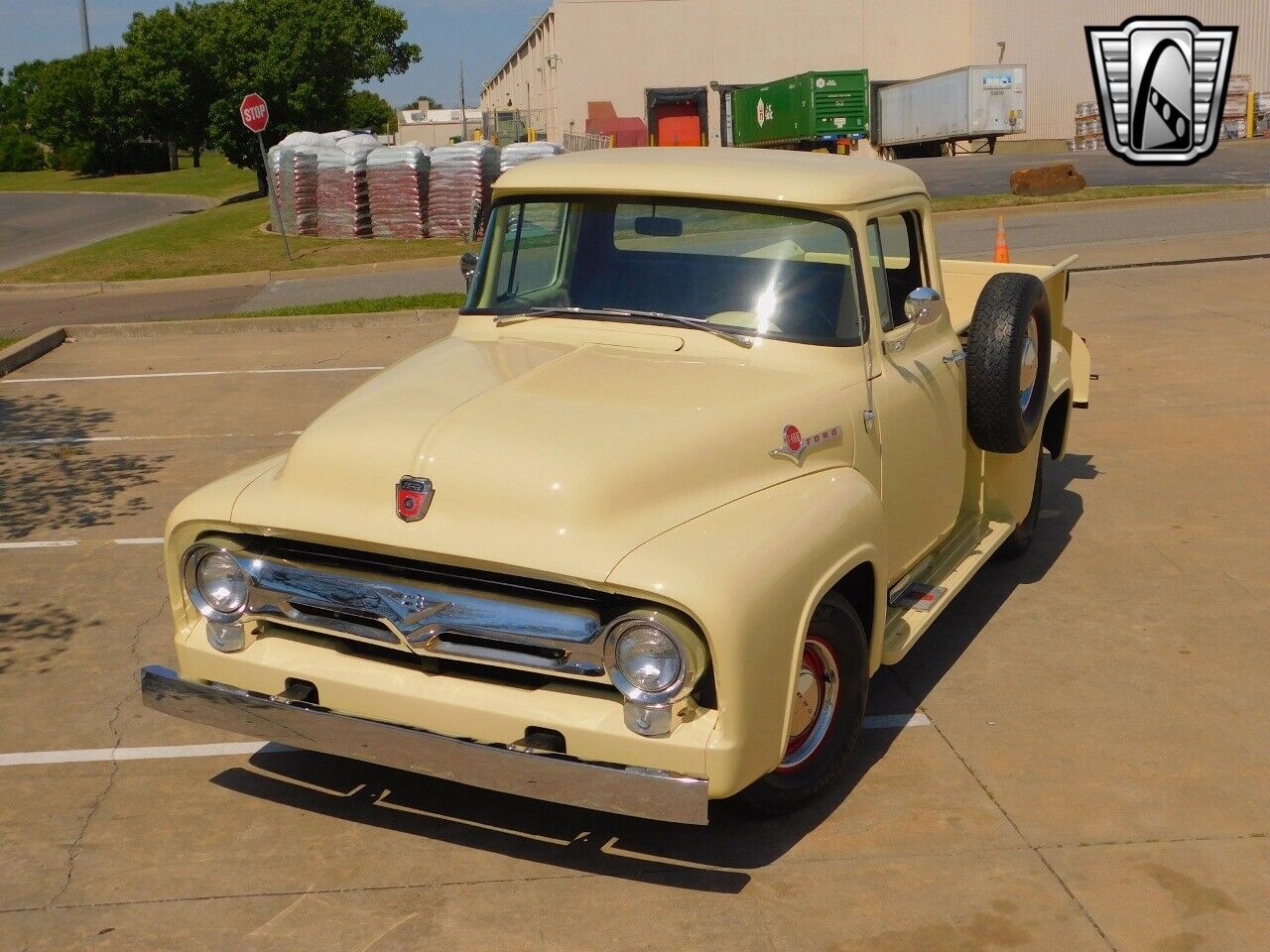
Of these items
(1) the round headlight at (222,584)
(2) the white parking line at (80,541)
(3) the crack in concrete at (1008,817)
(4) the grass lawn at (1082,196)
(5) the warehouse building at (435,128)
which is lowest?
(3) the crack in concrete at (1008,817)

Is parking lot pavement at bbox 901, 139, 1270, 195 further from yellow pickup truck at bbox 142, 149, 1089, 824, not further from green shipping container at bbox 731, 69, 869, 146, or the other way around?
yellow pickup truck at bbox 142, 149, 1089, 824

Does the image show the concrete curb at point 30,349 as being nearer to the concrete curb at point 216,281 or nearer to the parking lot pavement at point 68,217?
the concrete curb at point 216,281

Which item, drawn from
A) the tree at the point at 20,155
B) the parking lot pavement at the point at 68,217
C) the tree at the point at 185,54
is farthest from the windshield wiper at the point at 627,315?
the tree at the point at 20,155

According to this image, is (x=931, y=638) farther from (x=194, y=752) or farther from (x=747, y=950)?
(x=194, y=752)

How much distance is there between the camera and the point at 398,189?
24.3 metres

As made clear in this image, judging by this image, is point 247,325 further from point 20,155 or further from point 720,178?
point 20,155

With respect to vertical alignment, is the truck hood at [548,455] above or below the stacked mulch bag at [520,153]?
below

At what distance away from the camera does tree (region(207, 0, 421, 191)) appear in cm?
5168

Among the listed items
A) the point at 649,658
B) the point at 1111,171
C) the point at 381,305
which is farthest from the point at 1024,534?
the point at 1111,171

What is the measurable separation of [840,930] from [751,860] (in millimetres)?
447

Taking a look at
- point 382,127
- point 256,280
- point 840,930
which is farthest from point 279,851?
point 382,127

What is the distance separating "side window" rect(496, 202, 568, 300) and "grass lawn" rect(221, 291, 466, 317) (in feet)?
32.0

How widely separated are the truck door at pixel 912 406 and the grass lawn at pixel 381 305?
10020 millimetres

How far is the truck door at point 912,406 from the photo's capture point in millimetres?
4957
